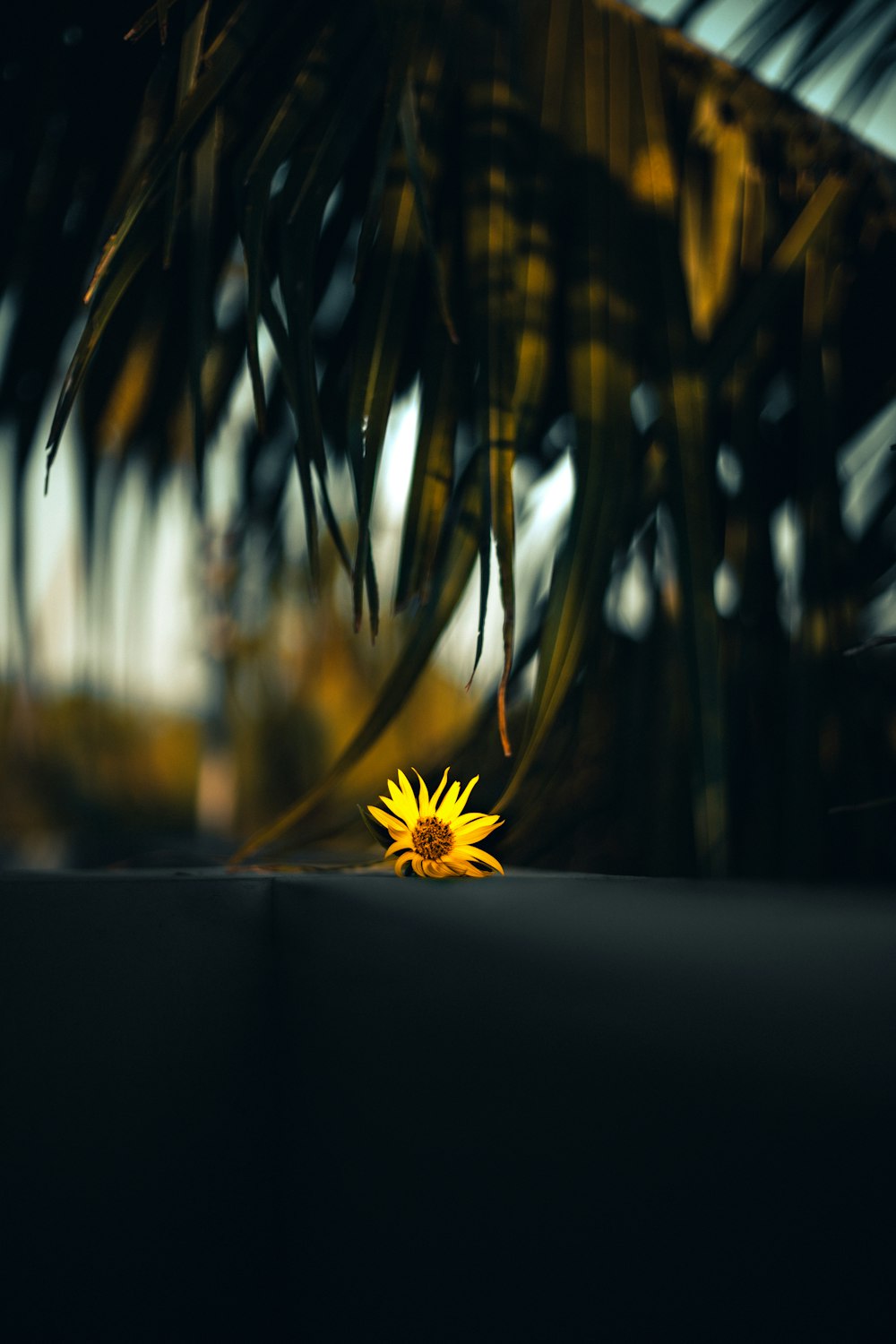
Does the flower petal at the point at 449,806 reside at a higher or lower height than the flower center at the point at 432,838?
higher

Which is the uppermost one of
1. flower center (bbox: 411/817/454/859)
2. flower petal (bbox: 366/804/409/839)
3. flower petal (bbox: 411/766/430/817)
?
flower petal (bbox: 411/766/430/817)

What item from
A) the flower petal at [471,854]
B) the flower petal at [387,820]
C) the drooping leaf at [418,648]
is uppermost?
the drooping leaf at [418,648]

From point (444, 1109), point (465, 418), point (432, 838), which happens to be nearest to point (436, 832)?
point (432, 838)

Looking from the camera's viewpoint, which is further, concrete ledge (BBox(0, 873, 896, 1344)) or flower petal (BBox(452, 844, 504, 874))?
flower petal (BBox(452, 844, 504, 874))

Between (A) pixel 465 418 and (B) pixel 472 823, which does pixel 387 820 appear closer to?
(B) pixel 472 823

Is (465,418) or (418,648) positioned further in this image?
(465,418)

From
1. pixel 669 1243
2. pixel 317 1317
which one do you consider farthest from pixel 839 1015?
pixel 317 1317

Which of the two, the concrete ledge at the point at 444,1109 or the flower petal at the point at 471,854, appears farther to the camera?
the flower petal at the point at 471,854

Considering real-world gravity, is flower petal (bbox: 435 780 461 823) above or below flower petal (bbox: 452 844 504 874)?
above
